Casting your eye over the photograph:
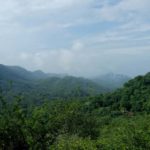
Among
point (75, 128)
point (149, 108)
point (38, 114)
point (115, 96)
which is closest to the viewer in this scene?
point (38, 114)

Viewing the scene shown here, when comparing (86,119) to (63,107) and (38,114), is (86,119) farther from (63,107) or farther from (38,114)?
(38,114)

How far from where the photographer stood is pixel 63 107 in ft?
115

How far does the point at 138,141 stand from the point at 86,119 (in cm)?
1724

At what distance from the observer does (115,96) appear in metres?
96.7

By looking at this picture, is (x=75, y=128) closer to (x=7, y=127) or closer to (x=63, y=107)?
(x=63, y=107)

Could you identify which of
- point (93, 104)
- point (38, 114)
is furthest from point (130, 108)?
point (38, 114)

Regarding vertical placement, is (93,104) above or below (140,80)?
below

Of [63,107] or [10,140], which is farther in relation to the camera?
[63,107]

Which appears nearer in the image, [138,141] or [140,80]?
[138,141]

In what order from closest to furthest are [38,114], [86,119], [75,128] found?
1. [38,114]
2. [75,128]
3. [86,119]

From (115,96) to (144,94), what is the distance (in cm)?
1047

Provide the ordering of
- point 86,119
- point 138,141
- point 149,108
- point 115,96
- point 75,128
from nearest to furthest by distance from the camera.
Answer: point 138,141
point 75,128
point 86,119
point 149,108
point 115,96

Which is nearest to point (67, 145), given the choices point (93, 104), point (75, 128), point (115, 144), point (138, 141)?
point (115, 144)

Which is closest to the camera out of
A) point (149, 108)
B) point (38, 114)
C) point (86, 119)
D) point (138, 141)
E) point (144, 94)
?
point (138, 141)
